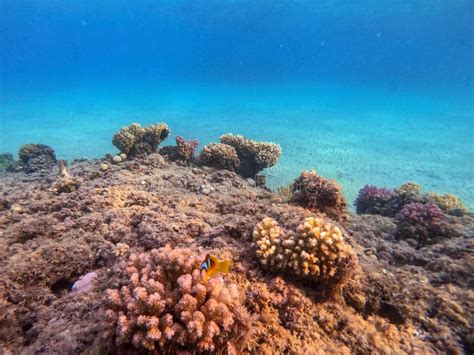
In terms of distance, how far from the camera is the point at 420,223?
6246 millimetres

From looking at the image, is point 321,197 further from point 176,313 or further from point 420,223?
point 176,313

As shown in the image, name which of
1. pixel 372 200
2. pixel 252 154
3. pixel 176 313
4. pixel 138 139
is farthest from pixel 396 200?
pixel 138 139

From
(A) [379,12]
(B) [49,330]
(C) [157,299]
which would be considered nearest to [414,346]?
(C) [157,299]

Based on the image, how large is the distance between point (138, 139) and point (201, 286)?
889 centimetres

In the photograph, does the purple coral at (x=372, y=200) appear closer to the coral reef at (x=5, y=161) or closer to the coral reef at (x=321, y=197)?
the coral reef at (x=321, y=197)

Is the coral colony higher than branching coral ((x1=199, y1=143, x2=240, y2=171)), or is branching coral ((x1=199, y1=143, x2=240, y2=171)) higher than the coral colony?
branching coral ((x1=199, y1=143, x2=240, y2=171))

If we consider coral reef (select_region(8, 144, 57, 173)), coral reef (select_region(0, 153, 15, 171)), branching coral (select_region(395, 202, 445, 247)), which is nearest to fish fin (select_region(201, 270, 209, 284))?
branching coral (select_region(395, 202, 445, 247))

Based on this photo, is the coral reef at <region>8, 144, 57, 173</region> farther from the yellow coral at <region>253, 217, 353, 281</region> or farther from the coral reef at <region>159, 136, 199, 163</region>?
the yellow coral at <region>253, 217, 353, 281</region>

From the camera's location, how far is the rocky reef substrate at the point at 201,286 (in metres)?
2.18

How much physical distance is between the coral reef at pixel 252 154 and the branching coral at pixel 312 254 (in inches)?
256

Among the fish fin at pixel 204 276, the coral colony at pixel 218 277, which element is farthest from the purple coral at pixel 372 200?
the fish fin at pixel 204 276

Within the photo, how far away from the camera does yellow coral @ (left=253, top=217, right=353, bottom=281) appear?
3.19 meters

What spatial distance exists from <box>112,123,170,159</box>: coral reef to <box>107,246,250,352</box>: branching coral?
7720 mm

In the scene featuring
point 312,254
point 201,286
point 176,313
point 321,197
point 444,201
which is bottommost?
point 176,313
